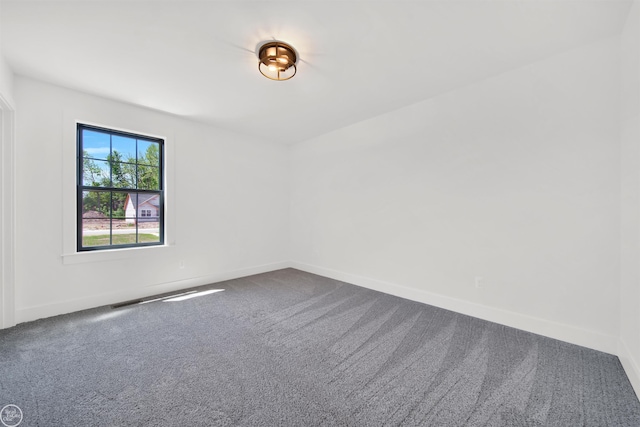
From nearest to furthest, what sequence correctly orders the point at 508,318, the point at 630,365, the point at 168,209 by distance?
the point at 630,365, the point at 508,318, the point at 168,209

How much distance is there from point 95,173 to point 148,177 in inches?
22.0

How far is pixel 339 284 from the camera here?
388 centimetres

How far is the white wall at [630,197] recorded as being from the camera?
5.47 ft

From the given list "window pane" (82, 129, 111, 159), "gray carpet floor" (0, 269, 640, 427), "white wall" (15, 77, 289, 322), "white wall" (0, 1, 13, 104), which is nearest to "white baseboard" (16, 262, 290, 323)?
"white wall" (15, 77, 289, 322)

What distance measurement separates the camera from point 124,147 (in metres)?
3.30

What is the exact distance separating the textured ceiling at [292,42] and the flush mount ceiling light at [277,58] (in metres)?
0.06

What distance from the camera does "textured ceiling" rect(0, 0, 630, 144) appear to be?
67.6 inches

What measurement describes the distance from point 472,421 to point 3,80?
450cm

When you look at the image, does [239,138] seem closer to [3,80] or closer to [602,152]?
[3,80]

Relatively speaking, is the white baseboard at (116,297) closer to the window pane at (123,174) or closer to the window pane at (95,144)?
the window pane at (123,174)

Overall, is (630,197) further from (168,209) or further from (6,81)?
(6,81)

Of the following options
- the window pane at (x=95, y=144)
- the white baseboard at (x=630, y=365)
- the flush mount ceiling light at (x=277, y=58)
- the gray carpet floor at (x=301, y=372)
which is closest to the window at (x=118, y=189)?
the window pane at (x=95, y=144)

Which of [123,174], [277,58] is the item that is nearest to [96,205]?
[123,174]

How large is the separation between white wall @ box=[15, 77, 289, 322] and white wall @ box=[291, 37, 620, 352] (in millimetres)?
1859
